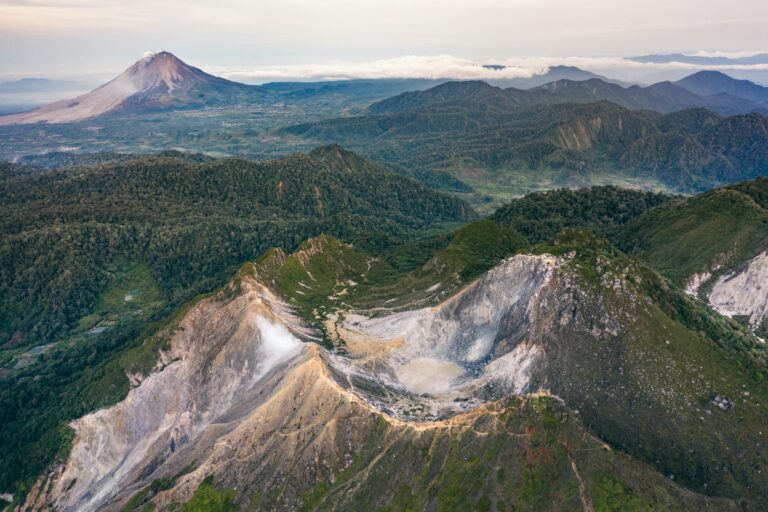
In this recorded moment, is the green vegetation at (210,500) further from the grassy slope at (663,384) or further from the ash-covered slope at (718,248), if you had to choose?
the ash-covered slope at (718,248)

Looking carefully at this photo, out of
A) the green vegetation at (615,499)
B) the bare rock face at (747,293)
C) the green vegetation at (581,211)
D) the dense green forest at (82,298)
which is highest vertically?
the green vegetation at (615,499)

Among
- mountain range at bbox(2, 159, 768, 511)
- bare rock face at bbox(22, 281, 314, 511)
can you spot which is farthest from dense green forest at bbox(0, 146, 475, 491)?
bare rock face at bbox(22, 281, 314, 511)

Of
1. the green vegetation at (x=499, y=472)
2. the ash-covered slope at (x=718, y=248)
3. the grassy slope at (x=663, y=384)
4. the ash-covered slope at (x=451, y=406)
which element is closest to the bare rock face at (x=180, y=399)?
the ash-covered slope at (x=451, y=406)

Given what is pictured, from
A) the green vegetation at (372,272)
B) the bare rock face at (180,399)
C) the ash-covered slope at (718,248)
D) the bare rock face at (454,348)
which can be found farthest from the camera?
the green vegetation at (372,272)

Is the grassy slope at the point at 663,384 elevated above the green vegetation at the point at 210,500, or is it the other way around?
the grassy slope at the point at 663,384

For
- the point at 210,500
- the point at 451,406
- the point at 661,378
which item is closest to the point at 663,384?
the point at 661,378

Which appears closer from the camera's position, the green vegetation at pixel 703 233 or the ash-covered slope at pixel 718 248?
the ash-covered slope at pixel 718 248

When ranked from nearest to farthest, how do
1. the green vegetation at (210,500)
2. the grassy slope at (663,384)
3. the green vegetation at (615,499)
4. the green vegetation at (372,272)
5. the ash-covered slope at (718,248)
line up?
the green vegetation at (615,499), the grassy slope at (663,384), the green vegetation at (210,500), the ash-covered slope at (718,248), the green vegetation at (372,272)

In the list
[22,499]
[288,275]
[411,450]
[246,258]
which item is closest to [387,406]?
[411,450]

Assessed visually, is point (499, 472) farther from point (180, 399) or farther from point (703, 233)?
point (703, 233)
